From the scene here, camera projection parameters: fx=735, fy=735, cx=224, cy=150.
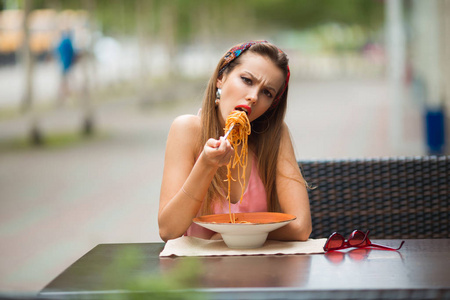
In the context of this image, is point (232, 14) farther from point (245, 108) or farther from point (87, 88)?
point (245, 108)

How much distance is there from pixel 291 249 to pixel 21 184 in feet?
Result: 26.6

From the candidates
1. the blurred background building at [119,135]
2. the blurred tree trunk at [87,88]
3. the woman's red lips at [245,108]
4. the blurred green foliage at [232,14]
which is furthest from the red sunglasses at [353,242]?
the blurred green foliage at [232,14]

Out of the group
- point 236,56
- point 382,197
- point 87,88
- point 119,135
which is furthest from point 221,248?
point 87,88

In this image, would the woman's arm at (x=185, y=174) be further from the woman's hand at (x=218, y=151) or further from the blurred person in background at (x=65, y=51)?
the blurred person in background at (x=65, y=51)

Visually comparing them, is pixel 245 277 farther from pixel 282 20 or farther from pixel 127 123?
pixel 282 20

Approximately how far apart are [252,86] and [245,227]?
19.1 inches

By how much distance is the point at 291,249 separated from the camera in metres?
2.14

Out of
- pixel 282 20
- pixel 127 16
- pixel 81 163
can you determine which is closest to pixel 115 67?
pixel 282 20

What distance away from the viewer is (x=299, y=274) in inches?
71.7

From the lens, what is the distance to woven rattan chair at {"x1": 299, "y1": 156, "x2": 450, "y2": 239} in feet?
9.37

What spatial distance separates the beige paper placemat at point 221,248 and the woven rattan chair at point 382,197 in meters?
0.61

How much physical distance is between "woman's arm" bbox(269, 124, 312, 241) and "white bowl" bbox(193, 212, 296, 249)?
3.5 inches

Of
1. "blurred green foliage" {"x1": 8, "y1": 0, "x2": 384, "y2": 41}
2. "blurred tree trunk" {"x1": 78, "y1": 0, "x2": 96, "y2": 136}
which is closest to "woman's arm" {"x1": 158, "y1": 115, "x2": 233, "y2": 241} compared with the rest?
"blurred tree trunk" {"x1": 78, "y1": 0, "x2": 96, "y2": 136}

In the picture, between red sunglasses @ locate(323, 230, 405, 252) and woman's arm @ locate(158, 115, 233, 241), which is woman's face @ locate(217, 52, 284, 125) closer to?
woman's arm @ locate(158, 115, 233, 241)
